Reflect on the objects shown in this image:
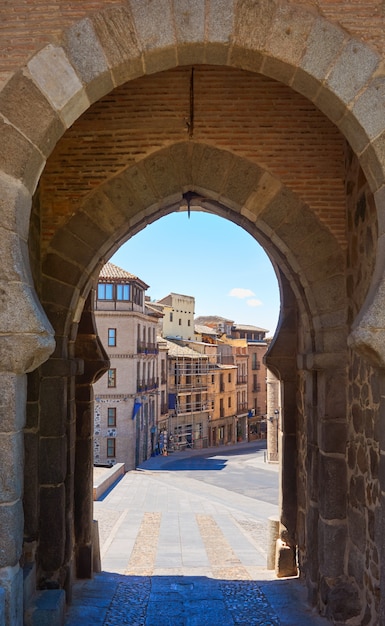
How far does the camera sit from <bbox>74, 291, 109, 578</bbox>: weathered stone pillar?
716 cm

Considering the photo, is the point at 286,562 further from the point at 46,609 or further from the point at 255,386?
the point at 255,386

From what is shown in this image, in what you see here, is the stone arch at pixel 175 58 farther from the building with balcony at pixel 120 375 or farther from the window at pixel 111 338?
the window at pixel 111 338

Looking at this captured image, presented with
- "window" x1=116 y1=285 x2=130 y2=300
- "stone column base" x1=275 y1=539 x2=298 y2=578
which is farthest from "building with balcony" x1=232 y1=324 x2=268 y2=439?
"stone column base" x1=275 y1=539 x2=298 y2=578

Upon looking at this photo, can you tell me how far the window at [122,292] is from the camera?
3198 cm

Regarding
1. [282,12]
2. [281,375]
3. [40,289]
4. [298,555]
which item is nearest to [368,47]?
[282,12]

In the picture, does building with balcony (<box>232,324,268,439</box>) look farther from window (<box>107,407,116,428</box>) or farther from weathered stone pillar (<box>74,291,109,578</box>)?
weathered stone pillar (<box>74,291,109,578</box>)

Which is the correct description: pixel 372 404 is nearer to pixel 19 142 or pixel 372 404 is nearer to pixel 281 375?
pixel 281 375

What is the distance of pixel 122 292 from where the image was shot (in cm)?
3206

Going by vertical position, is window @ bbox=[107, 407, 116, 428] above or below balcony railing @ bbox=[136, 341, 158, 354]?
below

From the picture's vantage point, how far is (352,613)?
523 cm

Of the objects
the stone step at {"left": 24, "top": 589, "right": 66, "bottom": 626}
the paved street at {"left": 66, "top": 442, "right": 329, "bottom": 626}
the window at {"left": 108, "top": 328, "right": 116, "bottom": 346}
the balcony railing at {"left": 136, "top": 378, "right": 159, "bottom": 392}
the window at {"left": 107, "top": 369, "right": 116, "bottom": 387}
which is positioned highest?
the window at {"left": 108, "top": 328, "right": 116, "bottom": 346}

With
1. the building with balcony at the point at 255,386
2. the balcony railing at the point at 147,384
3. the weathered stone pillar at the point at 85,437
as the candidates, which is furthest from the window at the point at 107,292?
the weathered stone pillar at the point at 85,437

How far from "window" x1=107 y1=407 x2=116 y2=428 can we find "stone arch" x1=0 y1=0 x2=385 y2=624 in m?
29.0

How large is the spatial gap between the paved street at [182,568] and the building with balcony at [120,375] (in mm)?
12496
